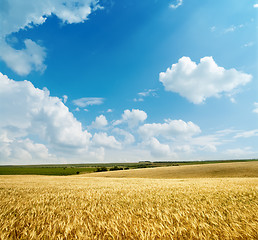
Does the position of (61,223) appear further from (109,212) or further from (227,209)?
(227,209)

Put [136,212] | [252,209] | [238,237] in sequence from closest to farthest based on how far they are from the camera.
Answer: [238,237] → [136,212] → [252,209]

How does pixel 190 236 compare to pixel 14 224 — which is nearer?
pixel 190 236

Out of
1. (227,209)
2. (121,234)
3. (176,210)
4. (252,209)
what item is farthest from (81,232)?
(252,209)

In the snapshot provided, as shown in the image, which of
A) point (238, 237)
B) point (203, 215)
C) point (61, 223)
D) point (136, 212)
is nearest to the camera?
point (238, 237)

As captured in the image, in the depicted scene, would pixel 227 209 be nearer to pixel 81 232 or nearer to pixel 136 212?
pixel 136 212

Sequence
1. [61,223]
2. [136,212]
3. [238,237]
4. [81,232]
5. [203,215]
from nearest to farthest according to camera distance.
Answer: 1. [238,237]
2. [81,232]
3. [61,223]
4. [203,215]
5. [136,212]

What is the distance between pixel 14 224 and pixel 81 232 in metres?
1.56

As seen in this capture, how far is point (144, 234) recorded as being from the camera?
9.39ft

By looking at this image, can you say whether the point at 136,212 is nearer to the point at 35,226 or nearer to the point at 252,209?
the point at 35,226

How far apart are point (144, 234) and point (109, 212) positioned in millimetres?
1423

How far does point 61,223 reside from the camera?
3.24m

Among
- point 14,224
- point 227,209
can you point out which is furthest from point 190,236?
point 14,224

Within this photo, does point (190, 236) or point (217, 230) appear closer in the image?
point (190, 236)

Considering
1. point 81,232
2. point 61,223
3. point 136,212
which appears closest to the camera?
point 81,232
